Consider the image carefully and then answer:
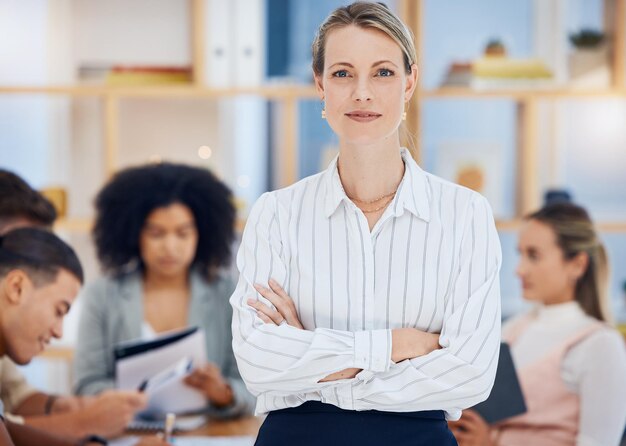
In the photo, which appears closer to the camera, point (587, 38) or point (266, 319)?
point (266, 319)

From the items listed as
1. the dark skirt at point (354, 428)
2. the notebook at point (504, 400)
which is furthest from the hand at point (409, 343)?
the notebook at point (504, 400)

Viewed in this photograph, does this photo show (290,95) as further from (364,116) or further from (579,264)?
(364,116)

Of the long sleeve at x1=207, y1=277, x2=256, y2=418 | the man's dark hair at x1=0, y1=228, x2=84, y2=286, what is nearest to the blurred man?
the man's dark hair at x1=0, y1=228, x2=84, y2=286

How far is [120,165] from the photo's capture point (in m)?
4.02

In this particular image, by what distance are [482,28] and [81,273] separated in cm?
258

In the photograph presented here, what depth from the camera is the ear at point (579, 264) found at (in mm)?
2643

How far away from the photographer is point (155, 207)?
10.1ft

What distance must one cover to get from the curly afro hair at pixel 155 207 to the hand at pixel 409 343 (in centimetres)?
Result: 170

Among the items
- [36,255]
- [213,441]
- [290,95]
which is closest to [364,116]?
[36,255]

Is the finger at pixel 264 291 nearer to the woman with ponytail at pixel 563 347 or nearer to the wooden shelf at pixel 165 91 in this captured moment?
the woman with ponytail at pixel 563 347

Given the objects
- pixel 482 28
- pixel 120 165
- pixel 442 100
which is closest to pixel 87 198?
pixel 120 165

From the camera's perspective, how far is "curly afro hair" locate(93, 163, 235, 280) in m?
3.12

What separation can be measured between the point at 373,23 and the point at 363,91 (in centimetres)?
11

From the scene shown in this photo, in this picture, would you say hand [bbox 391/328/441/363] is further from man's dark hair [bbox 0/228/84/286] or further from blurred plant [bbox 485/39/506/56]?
blurred plant [bbox 485/39/506/56]
